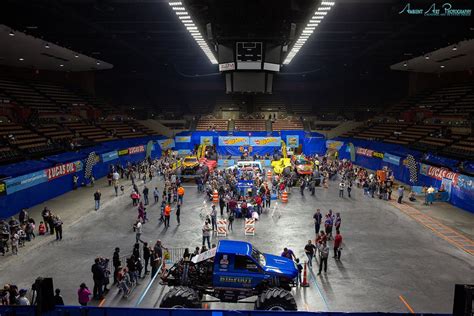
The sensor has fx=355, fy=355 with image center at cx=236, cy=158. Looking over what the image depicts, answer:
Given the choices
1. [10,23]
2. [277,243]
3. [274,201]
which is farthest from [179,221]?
[10,23]

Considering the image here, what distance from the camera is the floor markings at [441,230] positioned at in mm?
17875

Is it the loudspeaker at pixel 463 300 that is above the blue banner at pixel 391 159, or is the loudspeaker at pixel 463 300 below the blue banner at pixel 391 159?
below

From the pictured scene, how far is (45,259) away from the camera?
52.2 feet

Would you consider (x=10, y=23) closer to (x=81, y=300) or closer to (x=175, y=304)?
(x=81, y=300)

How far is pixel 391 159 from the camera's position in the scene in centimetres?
3609

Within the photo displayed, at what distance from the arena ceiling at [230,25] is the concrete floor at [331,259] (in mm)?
10705

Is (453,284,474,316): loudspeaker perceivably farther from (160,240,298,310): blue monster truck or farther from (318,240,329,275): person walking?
(318,240,329,275): person walking

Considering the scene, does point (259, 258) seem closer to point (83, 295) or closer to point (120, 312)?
point (120, 312)

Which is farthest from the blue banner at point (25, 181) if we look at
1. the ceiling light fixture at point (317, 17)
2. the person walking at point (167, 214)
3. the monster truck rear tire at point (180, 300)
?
the ceiling light fixture at point (317, 17)

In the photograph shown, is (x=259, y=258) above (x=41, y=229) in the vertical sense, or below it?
above

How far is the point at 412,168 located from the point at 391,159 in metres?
4.83

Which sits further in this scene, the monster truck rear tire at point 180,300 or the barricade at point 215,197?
the barricade at point 215,197

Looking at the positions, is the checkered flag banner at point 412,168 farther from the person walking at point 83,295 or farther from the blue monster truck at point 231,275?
the person walking at point 83,295

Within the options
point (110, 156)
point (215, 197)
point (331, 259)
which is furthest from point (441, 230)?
point (110, 156)
